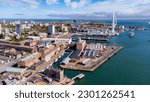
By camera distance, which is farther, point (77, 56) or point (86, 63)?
point (77, 56)

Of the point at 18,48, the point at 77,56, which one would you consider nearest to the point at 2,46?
the point at 18,48

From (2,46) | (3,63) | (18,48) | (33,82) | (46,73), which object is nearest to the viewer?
(33,82)

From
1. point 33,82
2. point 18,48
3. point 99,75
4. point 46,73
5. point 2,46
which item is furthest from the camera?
point 2,46

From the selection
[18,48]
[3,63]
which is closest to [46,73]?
[3,63]

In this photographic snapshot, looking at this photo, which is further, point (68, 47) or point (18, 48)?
point (68, 47)

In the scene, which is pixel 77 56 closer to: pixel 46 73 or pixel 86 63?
pixel 86 63

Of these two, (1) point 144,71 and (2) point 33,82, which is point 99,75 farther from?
(2) point 33,82

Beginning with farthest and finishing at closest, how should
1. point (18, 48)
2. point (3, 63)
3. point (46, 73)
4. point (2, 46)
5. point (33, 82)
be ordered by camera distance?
point (2, 46) < point (18, 48) < point (3, 63) < point (46, 73) < point (33, 82)

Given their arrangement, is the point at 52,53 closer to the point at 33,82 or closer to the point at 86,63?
the point at 86,63

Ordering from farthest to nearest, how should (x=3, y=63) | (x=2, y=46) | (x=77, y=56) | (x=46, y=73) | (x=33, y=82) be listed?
(x=2, y=46), (x=77, y=56), (x=3, y=63), (x=46, y=73), (x=33, y=82)
